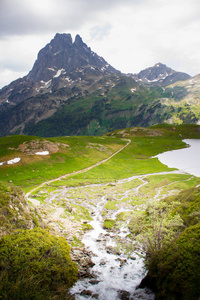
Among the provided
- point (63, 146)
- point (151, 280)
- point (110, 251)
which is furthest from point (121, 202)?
point (63, 146)

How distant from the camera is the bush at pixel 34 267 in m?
13.2

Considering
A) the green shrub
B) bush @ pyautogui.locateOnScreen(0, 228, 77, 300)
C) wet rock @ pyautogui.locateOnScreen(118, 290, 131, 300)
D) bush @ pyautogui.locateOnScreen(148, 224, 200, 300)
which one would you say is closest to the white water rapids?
wet rock @ pyautogui.locateOnScreen(118, 290, 131, 300)

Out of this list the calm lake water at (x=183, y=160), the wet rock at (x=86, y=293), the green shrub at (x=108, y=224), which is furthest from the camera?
the calm lake water at (x=183, y=160)

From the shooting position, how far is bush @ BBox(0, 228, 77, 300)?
43.2ft

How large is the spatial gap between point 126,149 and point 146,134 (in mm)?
65419

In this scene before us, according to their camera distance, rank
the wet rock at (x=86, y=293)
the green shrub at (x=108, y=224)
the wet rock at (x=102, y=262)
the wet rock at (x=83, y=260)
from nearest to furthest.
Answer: the wet rock at (x=86, y=293)
the wet rock at (x=83, y=260)
the wet rock at (x=102, y=262)
the green shrub at (x=108, y=224)

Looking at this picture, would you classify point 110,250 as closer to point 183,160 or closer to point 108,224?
point 108,224

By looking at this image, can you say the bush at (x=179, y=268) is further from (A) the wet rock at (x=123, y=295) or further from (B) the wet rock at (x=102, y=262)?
(B) the wet rock at (x=102, y=262)

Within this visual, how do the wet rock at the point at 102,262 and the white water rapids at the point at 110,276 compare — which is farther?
the wet rock at the point at 102,262

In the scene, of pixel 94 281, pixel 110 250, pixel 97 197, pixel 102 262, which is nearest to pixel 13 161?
pixel 97 197

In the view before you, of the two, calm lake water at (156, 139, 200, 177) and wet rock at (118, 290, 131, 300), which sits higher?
wet rock at (118, 290, 131, 300)

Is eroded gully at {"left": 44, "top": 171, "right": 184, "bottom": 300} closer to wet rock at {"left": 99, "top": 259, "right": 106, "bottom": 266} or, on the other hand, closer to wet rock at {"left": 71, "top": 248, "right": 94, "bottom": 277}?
wet rock at {"left": 99, "top": 259, "right": 106, "bottom": 266}

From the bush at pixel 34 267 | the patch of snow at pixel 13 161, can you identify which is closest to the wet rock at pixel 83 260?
the bush at pixel 34 267

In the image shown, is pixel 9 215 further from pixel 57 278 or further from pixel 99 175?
pixel 99 175
